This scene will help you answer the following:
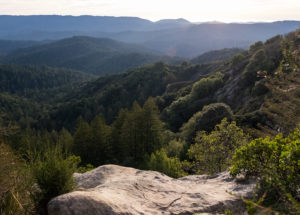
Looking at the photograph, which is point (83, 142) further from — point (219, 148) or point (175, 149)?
point (219, 148)

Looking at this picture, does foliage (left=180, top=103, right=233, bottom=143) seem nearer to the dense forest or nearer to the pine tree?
the dense forest

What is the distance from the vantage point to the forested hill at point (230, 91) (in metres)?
13.9

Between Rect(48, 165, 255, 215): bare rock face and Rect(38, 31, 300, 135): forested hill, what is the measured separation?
5.23 metres

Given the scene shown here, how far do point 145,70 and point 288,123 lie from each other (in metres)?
159

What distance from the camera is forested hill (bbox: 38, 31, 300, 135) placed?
13875 mm

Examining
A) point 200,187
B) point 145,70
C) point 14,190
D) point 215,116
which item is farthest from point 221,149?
point 145,70

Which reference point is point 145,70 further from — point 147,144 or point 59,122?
point 147,144

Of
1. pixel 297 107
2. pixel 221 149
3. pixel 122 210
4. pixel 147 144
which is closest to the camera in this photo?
pixel 122 210

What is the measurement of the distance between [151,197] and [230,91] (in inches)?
2553

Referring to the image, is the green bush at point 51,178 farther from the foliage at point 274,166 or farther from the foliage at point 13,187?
the foliage at point 274,166

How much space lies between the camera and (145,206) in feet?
26.2

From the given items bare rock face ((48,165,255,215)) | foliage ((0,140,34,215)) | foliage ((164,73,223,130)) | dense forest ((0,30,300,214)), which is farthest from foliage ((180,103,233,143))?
foliage ((0,140,34,215))

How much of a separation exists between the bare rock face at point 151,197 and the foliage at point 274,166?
878 millimetres

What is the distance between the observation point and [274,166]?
7.42 meters
